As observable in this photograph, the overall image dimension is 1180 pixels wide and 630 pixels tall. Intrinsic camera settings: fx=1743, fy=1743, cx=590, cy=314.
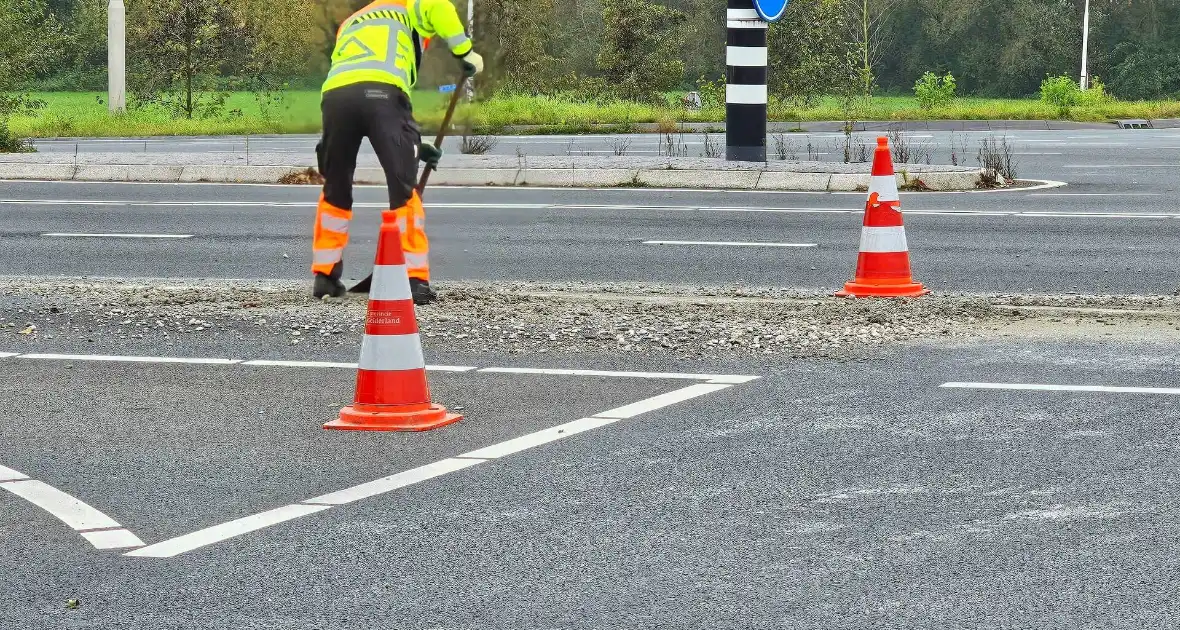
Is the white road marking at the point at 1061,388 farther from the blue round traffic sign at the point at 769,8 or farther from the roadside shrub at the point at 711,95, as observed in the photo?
the roadside shrub at the point at 711,95

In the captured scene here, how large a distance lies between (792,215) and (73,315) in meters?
7.15

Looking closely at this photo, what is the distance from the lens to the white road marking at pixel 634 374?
7.59 metres

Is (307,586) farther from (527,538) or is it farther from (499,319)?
(499,319)

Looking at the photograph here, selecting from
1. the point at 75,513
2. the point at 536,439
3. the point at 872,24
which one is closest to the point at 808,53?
the point at 872,24

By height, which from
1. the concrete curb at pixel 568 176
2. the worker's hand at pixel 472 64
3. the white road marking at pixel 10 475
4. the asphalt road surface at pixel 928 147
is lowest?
the white road marking at pixel 10 475

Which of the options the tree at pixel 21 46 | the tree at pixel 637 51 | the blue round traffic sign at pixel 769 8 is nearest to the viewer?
the blue round traffic sign at pixel 769 8

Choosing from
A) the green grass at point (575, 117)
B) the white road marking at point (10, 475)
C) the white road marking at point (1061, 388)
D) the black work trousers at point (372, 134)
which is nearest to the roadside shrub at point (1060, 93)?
the green grass at point (575, 117)

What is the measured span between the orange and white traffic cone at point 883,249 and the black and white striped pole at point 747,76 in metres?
8.86

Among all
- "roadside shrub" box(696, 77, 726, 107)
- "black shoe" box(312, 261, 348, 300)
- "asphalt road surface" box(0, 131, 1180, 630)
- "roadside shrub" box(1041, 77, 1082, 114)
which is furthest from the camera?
"roadside shrub" box(1041, 77, 1082, 114)

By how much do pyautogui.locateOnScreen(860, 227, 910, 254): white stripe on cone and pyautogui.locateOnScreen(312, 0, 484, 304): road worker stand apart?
94.3 inches

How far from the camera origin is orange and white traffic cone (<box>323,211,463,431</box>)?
6.70 m

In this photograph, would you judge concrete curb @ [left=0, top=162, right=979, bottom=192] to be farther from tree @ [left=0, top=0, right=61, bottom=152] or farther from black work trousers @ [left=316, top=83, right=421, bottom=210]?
tree @ [left=0, top=0, right=61, bottom=152]

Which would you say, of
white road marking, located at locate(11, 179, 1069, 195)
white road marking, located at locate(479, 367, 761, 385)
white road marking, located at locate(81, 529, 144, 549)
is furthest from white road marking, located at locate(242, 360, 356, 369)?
white road marking, located at locate(11, 179, 1069, 195)

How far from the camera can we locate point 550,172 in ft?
59.7
